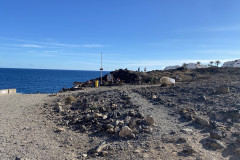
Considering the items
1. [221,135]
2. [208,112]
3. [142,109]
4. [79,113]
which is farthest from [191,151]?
[79,113]

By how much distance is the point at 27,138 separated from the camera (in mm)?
7148

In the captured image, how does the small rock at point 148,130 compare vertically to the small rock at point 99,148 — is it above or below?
above

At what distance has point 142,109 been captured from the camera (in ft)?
32.3

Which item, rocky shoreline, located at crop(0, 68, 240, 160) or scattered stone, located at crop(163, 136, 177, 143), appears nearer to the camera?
rocky shoreline, located at crop(0, 68, 240, 160)

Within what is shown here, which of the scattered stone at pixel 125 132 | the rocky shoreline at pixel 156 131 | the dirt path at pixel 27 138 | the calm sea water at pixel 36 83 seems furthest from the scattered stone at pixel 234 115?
the calm sea water at pixel 36 83

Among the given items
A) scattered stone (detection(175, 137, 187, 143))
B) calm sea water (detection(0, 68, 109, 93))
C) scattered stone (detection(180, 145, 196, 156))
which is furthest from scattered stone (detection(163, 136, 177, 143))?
calm sea water (detection(0, 68, 109, 93))

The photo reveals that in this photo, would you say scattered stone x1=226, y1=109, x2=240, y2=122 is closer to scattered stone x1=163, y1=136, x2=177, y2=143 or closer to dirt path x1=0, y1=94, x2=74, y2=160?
scattered stone x1=163, y1=136, x2=177, y2=143

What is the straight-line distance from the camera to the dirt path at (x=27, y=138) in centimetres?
580

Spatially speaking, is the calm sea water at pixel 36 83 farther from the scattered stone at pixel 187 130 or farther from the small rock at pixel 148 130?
the scattered stone at pixel 187 130

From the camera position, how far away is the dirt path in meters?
5.80

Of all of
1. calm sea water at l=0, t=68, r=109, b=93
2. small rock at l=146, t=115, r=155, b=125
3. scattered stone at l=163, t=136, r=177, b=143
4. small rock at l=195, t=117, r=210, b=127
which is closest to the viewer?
scattered stone at l=163, t=136, r=177, b=143

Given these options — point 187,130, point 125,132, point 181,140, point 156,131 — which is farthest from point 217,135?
point 125,132

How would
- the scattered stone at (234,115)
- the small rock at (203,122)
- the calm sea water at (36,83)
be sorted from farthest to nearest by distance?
the calm sea water at (36,83)
the scattered stone at (234,115)
the small rock at (203,122)

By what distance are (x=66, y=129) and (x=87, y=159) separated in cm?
297
